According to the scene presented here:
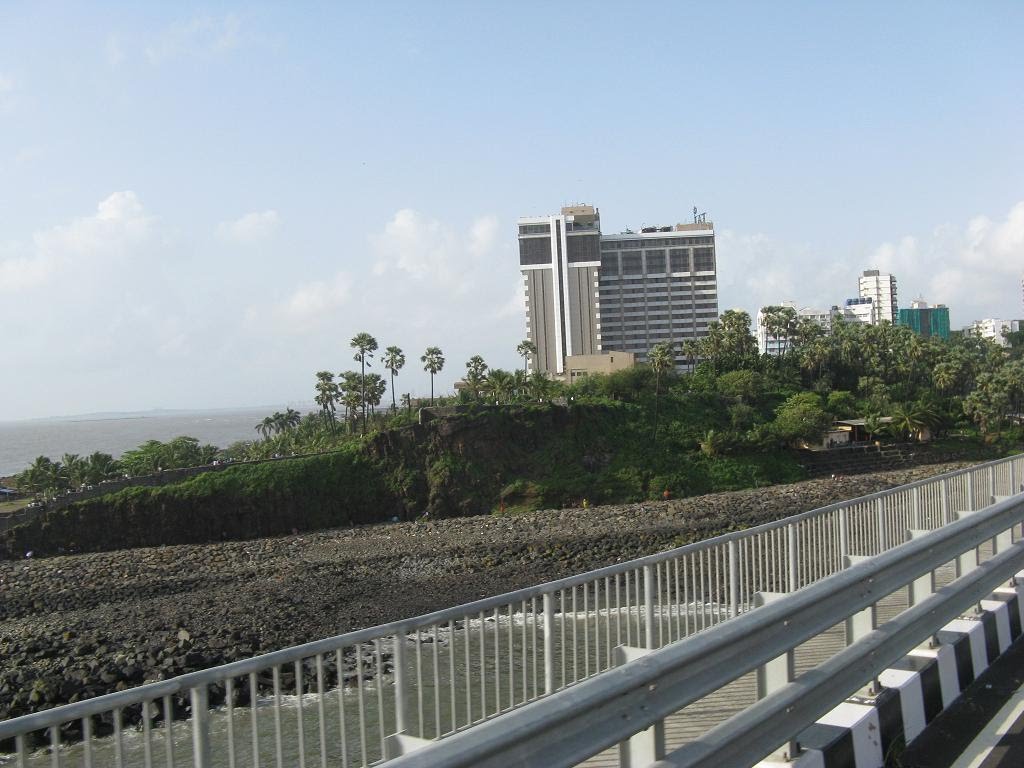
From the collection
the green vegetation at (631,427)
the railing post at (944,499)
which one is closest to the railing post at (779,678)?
the railing post at (944,499)

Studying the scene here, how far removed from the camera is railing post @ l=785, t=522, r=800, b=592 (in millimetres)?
7684

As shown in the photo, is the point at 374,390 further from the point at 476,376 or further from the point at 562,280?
the point at 562,280

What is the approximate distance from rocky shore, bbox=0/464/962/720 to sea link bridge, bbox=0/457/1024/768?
12.5 m

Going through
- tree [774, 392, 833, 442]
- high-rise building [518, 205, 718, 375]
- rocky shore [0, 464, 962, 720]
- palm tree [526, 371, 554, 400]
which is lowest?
rocky shore [0, 464, 962, 720]

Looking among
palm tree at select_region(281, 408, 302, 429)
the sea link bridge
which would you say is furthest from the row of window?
the sea link bridge

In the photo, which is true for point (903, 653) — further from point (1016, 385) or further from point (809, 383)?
point (809, 383)

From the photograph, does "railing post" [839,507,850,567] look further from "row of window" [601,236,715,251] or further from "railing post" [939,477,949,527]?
"row of window" [601,236,715,251]

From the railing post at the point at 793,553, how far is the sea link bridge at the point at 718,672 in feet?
0.06

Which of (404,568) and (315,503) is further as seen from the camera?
(315,503)

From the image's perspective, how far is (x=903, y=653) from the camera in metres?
5.20

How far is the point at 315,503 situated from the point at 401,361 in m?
32.5

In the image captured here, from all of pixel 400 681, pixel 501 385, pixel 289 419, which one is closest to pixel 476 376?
pixel 501 385

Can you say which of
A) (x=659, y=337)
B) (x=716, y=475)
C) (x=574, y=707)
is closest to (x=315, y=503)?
(x=716, y=475)

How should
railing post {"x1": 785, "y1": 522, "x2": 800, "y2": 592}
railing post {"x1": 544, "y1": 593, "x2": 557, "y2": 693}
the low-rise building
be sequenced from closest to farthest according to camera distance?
railing post {"x1": 544, "y1": 593, "x2": 557, "y2": 693}, railing post {"x1": 785, "y1": 522, "x2": 800, "y2": 592}, the low-rise building
